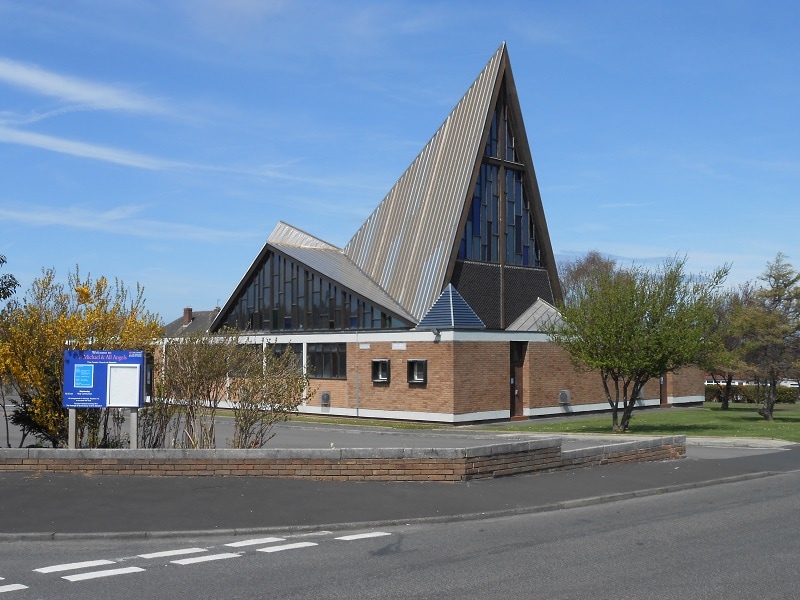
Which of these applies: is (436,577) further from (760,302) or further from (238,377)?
(760,302)

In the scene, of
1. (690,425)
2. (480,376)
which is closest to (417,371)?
(480,376)

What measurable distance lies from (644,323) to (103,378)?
59.9 feet

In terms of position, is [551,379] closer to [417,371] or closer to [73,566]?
[417,371]

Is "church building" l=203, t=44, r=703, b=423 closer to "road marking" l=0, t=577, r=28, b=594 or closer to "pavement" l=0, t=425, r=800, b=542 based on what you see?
"pavement" l=0, t=425, r=800, b=542

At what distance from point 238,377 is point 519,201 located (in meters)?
28.4

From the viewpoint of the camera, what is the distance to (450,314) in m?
A: 34.7

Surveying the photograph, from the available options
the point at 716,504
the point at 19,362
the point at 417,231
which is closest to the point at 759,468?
the point at 716,504

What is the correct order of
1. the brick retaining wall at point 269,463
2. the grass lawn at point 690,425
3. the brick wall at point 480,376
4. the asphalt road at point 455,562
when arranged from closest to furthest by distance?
the asphalt road at point 455,562 → the brick retaining wall at point 269,463 → the grass lawn at point 690,425 → the brick wall at point 480,376

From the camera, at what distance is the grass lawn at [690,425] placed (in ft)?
90.3

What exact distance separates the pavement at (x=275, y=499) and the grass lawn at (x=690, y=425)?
11305mm

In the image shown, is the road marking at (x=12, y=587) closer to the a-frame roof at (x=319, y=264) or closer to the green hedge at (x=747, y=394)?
the a-frame roof at (x=319, y=264)

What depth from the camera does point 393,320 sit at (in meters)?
36.5

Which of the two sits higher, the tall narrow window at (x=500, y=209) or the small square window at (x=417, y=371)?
the tall narrow window at (x=500, y=209)

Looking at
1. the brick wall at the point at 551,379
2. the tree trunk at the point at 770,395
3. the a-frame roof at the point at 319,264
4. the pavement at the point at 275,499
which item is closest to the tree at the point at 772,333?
the tree trunk at the point at 770,395
